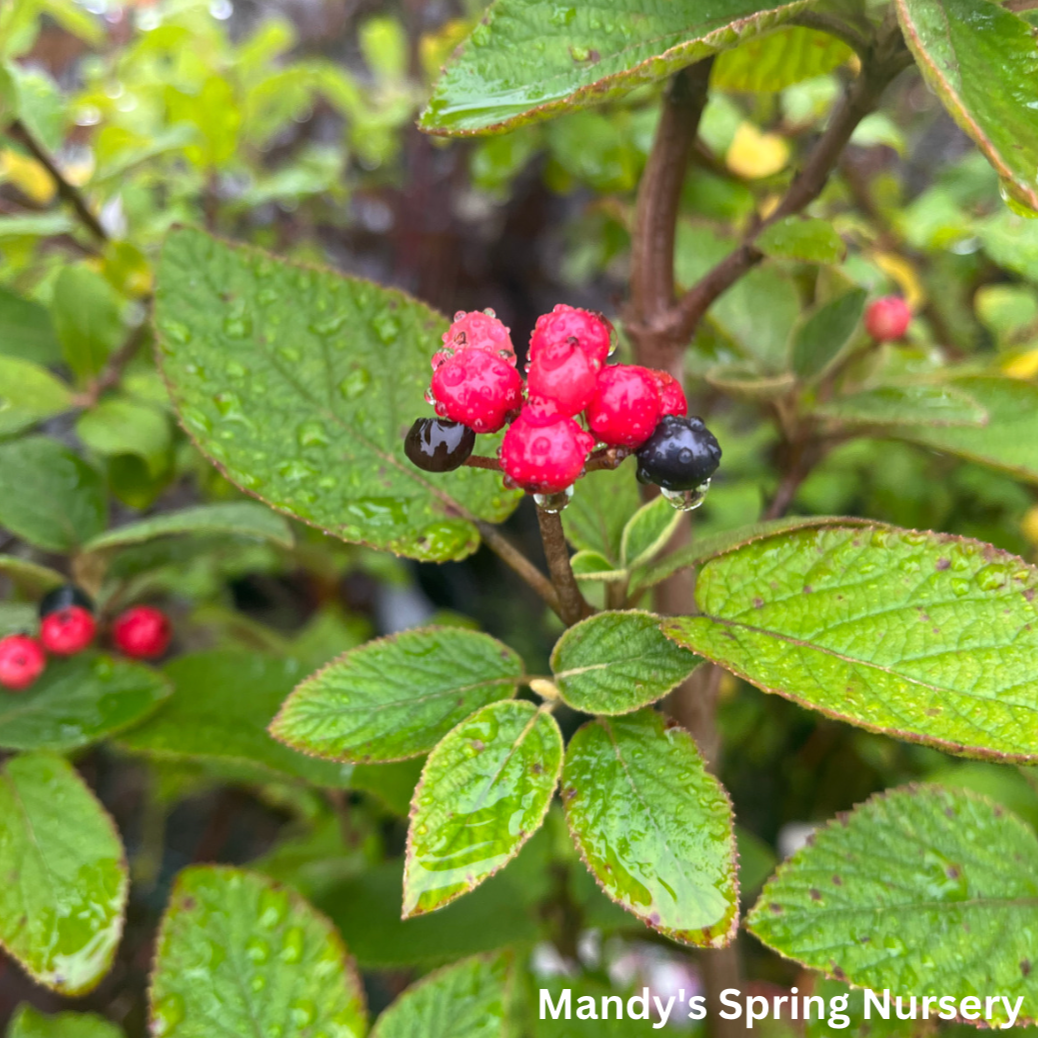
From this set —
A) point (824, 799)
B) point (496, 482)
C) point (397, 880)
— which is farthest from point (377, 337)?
point (824, 799)

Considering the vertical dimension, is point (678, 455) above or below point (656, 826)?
above

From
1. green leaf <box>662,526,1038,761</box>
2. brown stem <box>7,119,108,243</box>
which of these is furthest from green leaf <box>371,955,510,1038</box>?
brown stem <box>7,119,108,243</box>

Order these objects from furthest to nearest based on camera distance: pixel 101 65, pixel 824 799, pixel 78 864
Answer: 1. pixel 101 65
2. pixel 824 799
3. pixel 78 864

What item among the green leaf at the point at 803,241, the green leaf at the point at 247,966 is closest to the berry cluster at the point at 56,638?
the green leaf at the point at 247,966

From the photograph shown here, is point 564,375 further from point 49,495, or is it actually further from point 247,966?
point 49,495

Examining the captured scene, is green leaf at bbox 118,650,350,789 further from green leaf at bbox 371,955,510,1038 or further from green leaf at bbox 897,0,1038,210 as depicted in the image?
green leaf at bbox 897,0,1038,210

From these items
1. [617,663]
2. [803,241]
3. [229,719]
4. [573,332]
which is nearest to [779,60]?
[803,241]

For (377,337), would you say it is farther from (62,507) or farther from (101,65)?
(101,65)

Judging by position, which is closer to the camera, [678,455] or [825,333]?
[678,455]
